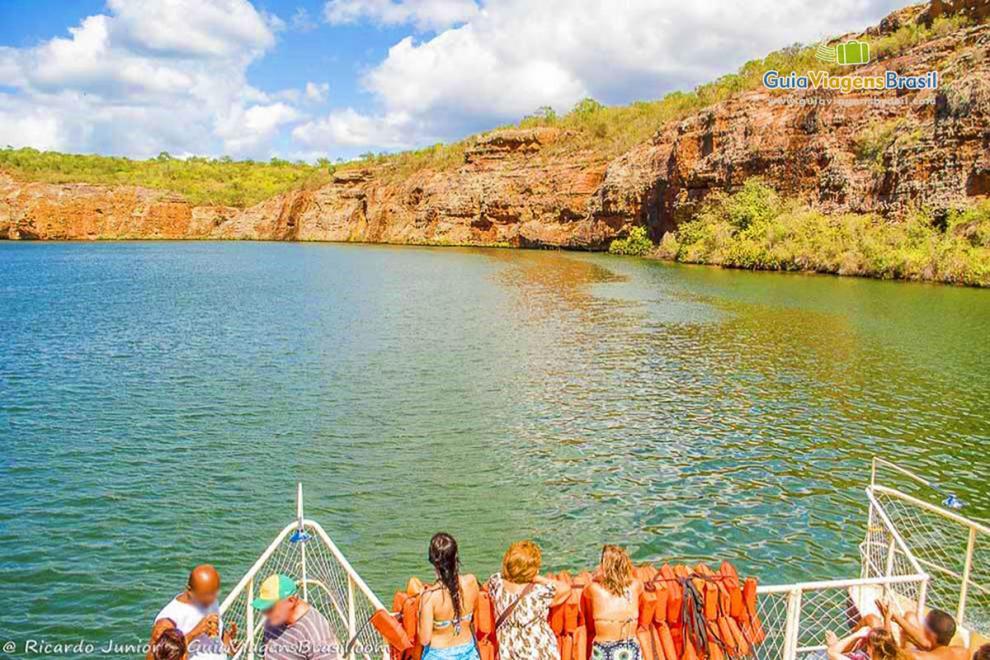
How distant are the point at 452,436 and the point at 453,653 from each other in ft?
36.4

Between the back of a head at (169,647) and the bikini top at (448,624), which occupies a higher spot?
the back of a head at (169,647)

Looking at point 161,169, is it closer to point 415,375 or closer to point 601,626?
point 415,375

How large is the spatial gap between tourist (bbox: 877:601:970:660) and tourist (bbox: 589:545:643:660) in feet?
7.37

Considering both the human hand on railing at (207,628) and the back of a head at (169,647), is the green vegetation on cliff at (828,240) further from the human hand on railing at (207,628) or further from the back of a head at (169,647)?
the back of a head at (169,647)

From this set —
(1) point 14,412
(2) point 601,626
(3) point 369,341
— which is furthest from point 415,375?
(2) point 601,626

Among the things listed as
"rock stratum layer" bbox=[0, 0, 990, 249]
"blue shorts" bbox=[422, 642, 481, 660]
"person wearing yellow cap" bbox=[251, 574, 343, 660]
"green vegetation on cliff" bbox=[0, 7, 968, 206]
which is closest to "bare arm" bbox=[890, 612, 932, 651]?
"blue shorts" bbox=[422, 642, 481, 660]

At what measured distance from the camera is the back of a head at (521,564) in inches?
224

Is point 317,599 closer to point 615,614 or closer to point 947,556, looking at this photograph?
point 615,614

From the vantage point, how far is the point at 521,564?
223 inches

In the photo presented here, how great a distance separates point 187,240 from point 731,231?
4555 inches

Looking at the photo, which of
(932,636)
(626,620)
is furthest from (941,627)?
(626,620)

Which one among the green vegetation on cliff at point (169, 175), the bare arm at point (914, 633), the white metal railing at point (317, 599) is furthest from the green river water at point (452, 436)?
the green vegetation on cliff at point (169, 175)

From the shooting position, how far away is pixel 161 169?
578 ft

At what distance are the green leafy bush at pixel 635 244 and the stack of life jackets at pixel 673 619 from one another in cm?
8454
